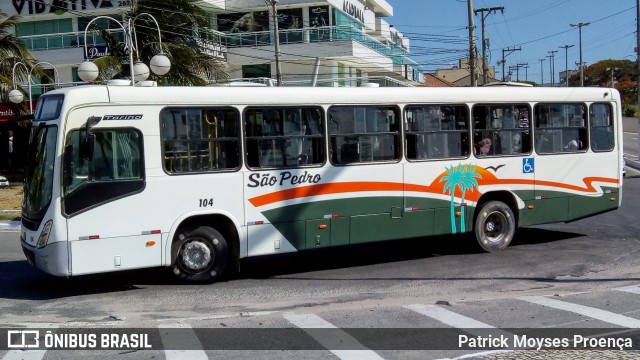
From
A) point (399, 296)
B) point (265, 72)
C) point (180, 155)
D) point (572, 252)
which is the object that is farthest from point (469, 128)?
point (265, 72)

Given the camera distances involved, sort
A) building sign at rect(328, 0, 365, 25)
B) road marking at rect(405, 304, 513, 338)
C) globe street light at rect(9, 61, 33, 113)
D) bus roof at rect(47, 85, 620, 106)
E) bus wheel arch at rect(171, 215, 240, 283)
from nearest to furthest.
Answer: road marking at rect(405, 304, 513, 338) → bus roof at rect(47, 85, 620, 106) → bus wheel arch at rect(171, 215, 240, 283) → globe street light at rect(9, 61, 33, 113) → building sign at rect(328, 0, 365, 25)

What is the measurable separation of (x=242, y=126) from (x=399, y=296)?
11.1 feet

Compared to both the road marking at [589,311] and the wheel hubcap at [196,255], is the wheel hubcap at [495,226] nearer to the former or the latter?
the road marking at [589,311]

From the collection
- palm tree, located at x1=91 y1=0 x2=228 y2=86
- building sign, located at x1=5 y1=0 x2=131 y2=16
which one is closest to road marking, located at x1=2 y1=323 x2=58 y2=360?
palm tree, located at x1=91 y1=0 x2=228 y2=86

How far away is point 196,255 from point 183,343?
10.5ft

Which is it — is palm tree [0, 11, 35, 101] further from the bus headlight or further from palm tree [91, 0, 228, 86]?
the bus headlight

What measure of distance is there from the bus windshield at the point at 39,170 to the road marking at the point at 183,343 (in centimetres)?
279

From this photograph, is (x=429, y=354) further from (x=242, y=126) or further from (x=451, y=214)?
(x=451, y=214)

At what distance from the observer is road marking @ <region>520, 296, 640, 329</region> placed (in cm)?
811

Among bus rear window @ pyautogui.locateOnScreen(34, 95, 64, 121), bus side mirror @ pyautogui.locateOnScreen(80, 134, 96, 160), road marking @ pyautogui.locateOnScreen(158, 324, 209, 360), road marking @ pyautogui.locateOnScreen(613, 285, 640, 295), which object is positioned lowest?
road marking @ pyautogui.locateOnScreen(613, 285, 640, 295)

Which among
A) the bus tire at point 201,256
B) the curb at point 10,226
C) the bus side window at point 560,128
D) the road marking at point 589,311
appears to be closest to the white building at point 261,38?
the curb at point 10,226

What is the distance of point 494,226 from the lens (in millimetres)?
13438

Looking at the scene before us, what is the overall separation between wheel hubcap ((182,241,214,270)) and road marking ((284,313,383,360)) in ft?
7.53

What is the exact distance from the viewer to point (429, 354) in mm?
6949
